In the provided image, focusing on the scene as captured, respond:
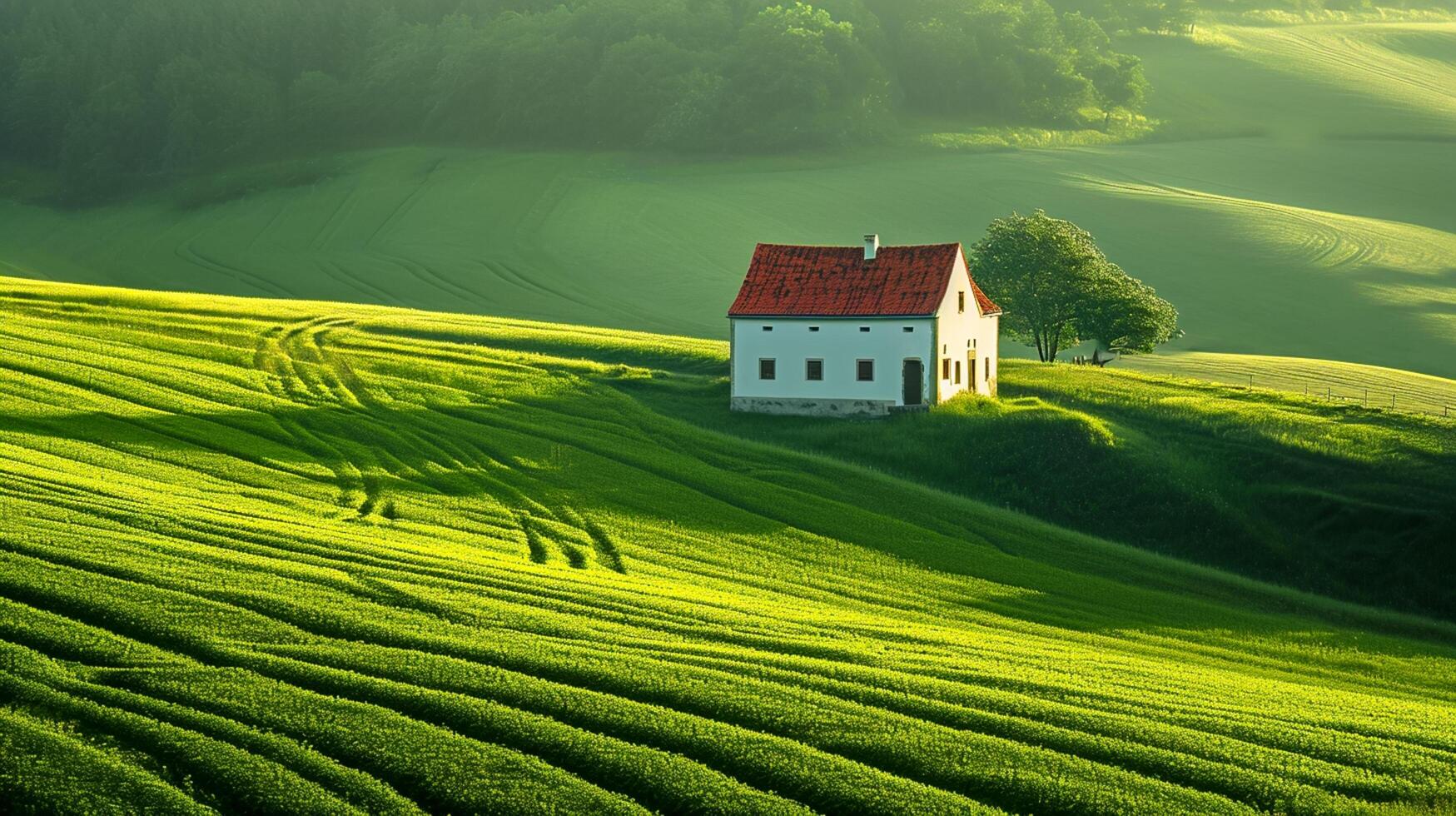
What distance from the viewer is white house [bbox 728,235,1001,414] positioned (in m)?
55.3

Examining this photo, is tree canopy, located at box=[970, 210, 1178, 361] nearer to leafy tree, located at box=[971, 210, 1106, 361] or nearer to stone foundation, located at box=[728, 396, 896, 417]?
leafy tree, located at box=[971, 210, 1106, 361]

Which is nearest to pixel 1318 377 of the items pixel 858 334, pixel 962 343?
pixel 962 343

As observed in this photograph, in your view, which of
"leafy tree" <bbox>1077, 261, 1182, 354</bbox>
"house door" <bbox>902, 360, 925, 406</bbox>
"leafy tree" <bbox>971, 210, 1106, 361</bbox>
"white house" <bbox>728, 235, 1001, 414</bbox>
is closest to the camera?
Result: "house door" <bbox>902, 360, 925, 406</bbox>

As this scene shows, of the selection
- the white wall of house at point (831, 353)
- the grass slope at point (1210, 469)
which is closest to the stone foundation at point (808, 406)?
the white wall of house at point (831, 353)

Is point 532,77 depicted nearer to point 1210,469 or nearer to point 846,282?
point 846,282

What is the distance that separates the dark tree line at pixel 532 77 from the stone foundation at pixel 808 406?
2708 inches

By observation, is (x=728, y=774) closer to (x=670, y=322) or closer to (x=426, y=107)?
(x=670, y=322)

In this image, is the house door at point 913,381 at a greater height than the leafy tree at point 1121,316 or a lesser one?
lesser

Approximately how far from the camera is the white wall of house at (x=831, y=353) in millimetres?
55312

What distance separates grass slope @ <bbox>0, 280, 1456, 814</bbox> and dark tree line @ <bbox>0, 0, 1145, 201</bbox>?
80.3 m

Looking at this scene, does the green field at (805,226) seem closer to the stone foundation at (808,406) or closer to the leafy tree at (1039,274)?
the leafy tree at (1039,274)

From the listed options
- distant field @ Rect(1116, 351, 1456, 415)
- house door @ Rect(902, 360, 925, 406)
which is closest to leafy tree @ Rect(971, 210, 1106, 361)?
distant field @ Rect(1116, 351, 1456, 415)

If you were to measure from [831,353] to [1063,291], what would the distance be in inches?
668

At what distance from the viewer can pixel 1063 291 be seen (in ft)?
222
